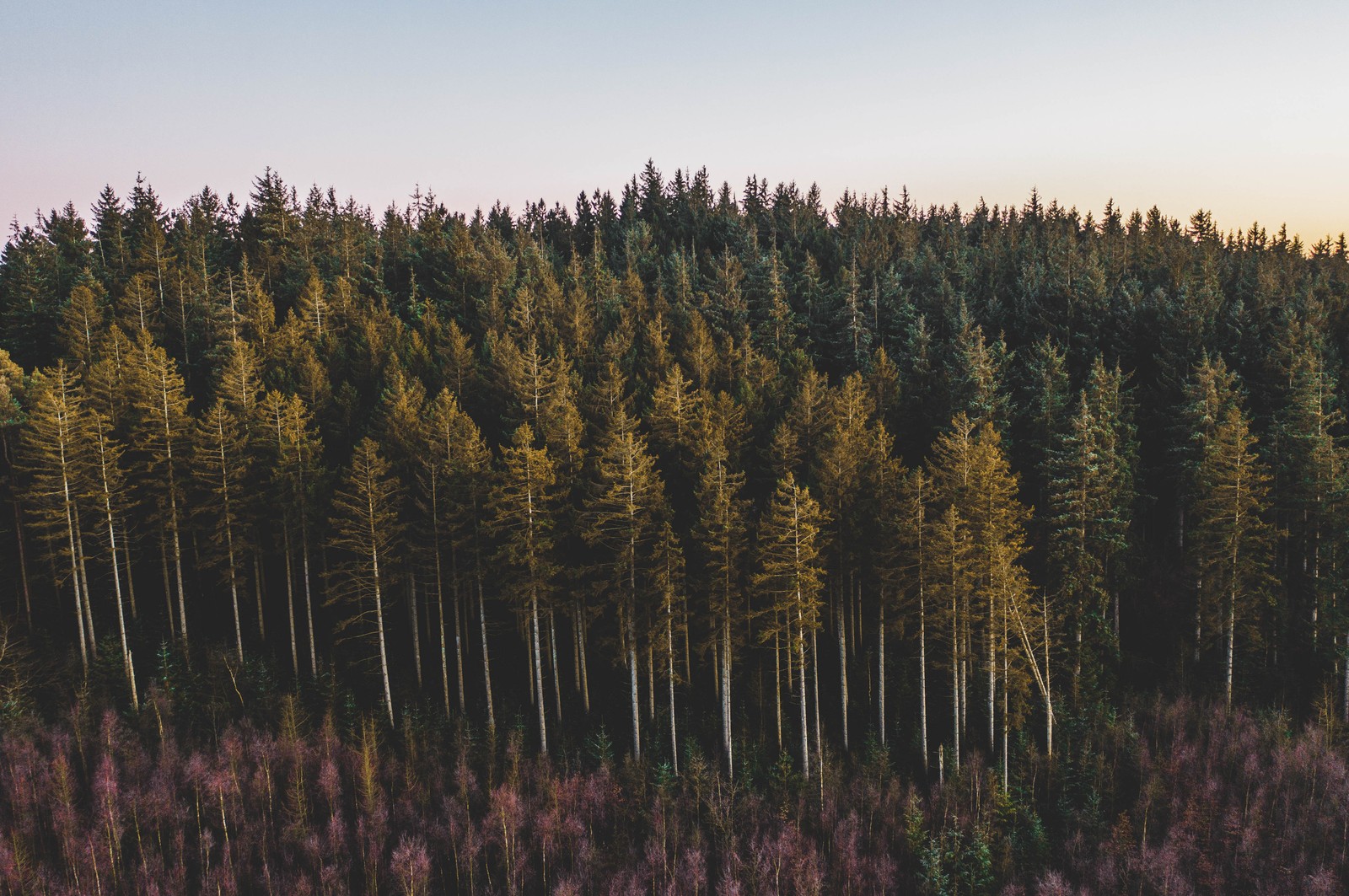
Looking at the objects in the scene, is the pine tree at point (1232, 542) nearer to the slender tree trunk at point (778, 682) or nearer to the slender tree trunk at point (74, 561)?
the slender tree trunk at point (778, 682)

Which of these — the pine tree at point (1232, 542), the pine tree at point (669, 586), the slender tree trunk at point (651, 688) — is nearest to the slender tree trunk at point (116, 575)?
the slender tree trunk at point (651, 688)

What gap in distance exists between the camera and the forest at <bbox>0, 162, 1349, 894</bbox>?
2466cm

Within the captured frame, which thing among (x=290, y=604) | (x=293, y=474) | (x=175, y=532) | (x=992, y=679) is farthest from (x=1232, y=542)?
(x=175, y=532)

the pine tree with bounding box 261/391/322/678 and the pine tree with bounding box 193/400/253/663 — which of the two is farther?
the pine tree with bounding box 261/391/322/678

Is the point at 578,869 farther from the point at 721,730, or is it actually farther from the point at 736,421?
the point at 736,421

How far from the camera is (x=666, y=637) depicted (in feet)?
95.0

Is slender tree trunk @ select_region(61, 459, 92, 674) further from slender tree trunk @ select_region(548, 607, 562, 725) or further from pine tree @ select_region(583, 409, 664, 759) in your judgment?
pine tree @ select_region(583, 409, 664, 759)

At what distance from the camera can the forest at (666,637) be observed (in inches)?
971

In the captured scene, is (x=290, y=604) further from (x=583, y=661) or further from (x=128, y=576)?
(x=583, y=661)

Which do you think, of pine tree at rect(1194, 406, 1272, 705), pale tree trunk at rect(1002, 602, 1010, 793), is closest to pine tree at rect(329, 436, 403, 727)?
pale tree trunk at rect(1002, 602, 1010, 793)

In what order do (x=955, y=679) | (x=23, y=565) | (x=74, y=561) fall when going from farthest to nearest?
(x=23, y=565), (x=74, y=561), (x=955, y=679)

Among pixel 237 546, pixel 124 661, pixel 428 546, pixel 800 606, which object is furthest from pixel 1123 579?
pixel 124 661

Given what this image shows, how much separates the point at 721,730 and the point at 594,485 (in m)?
11.5

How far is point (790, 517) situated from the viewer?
28109mm
